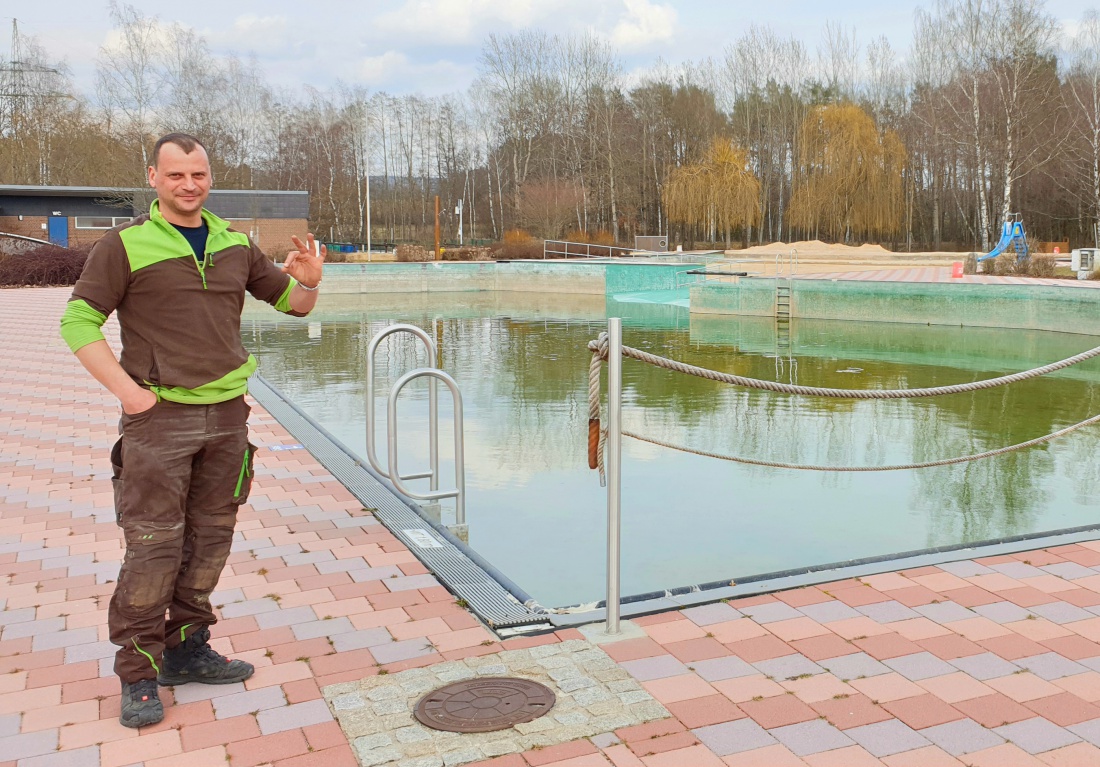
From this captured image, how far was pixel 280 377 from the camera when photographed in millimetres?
11602

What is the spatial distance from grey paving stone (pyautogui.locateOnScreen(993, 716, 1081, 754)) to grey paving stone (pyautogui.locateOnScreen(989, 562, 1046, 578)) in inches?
52.4

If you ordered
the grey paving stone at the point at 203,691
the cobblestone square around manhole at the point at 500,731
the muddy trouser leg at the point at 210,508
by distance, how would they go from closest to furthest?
the cobblestone square around manhole at the point at 500,731 → the muddy trouser leg at the point at 210,508 → the grey paving stone at the point at 203,691

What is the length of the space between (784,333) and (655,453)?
996 centimetres

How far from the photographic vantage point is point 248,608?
150 inches

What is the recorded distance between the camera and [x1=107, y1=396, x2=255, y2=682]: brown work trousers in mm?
2801

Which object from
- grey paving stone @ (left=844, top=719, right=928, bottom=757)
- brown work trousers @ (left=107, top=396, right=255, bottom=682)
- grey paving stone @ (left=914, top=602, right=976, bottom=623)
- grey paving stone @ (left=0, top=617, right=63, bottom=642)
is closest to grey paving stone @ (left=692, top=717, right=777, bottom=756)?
grey paving stone @ (left=844, top=719, right=928, bottom=757)

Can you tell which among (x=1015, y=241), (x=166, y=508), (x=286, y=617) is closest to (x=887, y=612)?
(x=286, y=617)

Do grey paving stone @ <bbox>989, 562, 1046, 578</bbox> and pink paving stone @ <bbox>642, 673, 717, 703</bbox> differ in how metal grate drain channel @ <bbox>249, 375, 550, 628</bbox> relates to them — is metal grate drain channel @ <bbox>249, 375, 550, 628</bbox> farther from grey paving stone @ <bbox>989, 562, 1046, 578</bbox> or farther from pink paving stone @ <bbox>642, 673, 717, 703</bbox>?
grey paving stone @ <bbox>989, 562, 1046, 578</bbox>

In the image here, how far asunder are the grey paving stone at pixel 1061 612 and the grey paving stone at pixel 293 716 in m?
2.51

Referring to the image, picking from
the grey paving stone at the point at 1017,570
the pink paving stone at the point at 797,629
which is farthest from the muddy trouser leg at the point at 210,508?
the grey paving stone at the point at 1017,570

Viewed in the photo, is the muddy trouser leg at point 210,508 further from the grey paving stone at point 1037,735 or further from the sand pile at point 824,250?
the sand pile at point 824,250

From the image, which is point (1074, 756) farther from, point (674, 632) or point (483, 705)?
point (483, 705)

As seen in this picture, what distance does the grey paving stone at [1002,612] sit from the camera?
3.61m

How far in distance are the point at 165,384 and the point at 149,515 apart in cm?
36
